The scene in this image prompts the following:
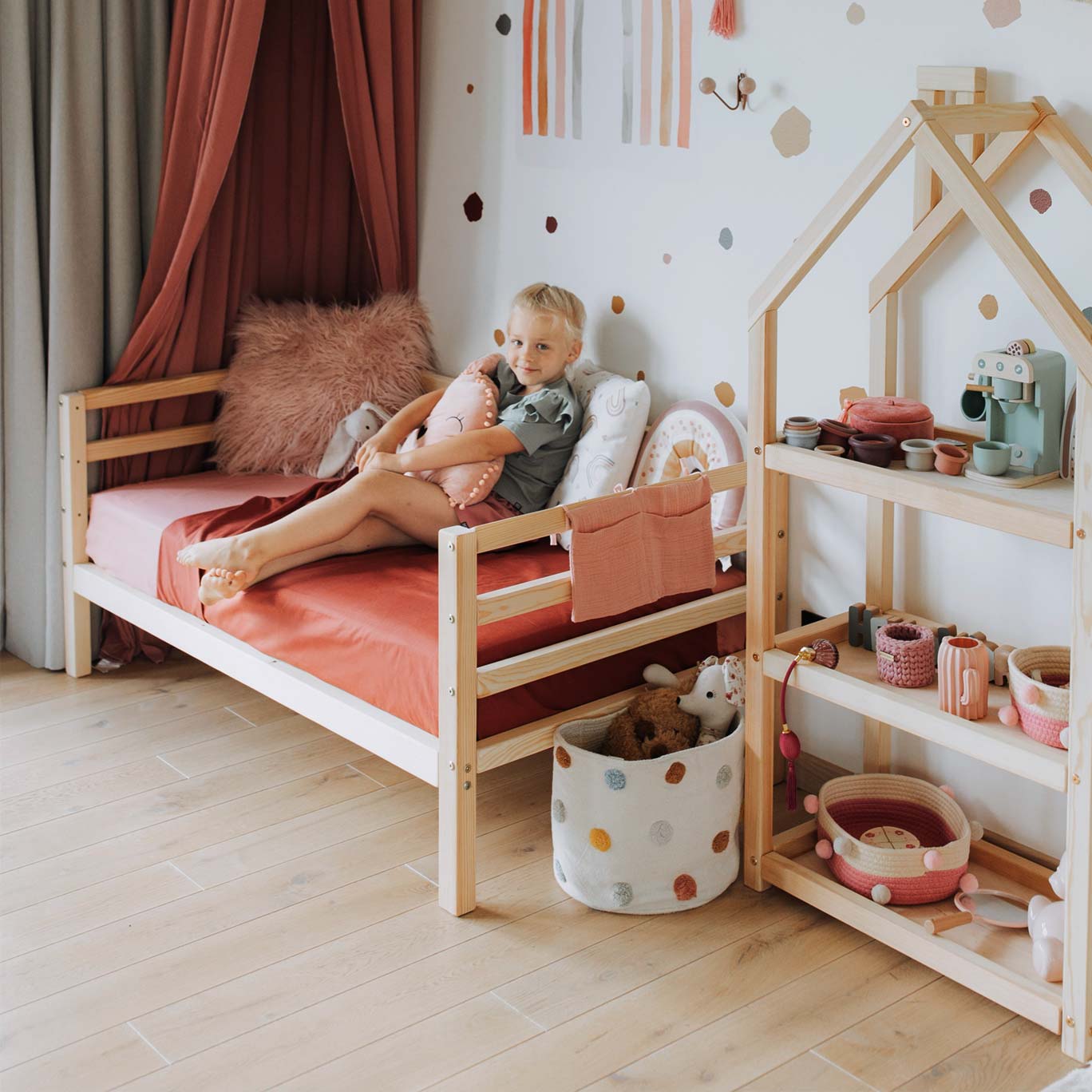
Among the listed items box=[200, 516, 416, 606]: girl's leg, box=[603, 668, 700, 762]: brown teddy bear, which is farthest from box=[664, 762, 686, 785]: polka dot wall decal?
box=[200, 516, 416, 606]: girl's leg

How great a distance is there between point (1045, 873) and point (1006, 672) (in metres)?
0.36

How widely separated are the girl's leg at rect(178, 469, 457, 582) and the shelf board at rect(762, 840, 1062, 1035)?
967 millimetres

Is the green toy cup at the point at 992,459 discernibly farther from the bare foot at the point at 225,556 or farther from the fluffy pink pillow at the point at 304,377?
the fluffy pink pillow at the point at 304,377

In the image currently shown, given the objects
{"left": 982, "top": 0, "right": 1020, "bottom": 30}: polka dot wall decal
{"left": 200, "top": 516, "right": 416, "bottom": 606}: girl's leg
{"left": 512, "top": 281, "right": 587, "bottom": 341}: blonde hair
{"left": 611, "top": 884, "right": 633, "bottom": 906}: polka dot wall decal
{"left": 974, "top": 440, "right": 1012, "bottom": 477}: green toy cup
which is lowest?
{"left": 611, "top": 884, "right": 633, "bottom": 906}: polka dot wall decal

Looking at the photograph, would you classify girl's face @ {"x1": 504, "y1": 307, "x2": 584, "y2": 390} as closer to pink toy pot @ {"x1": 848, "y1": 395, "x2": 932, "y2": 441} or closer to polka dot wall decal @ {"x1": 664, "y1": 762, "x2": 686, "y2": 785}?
pink toy pot @ {"x1": 848, "y1": 395, "x2": 932, "y2": 441}

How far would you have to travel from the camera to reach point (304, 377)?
10.6 ft

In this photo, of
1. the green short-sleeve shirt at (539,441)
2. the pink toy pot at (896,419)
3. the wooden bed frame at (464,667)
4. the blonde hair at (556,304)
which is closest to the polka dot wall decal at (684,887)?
the wooden bed frame at (464,667)

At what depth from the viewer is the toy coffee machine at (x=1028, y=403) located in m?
1.95

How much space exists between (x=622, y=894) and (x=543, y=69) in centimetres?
175

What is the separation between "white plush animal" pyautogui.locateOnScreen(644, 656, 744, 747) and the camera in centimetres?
235

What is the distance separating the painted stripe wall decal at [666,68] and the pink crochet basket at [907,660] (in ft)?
3.76

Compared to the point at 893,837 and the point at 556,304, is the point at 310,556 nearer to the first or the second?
the point at 556,304

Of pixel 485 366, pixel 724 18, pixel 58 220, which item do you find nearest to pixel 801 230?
pixel 724 18

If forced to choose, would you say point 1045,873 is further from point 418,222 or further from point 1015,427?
point 418,222
